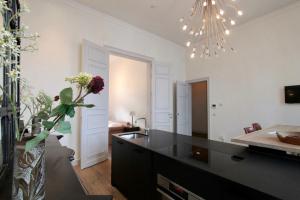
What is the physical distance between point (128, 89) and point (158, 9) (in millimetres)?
3536

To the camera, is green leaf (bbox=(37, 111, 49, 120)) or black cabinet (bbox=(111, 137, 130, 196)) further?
black cabinet (bbox=(111, 137, 130, 196))

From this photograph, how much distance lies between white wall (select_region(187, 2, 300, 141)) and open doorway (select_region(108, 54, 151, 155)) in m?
2.18

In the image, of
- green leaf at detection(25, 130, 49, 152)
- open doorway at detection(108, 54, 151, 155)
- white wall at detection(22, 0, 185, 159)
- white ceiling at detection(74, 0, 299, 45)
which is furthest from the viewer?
open doorway at detection(108, 54, 151, 155)

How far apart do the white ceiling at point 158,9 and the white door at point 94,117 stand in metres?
0.97

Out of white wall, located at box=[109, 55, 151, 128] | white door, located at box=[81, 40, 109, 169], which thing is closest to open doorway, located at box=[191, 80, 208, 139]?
white wall, located at box=[109, 55, 151, 128]

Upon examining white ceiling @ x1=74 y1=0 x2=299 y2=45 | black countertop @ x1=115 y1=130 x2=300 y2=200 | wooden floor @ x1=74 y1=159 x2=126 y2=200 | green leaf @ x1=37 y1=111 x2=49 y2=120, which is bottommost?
wooden floor @ x1=74 y1=159 x2=126 y2=200

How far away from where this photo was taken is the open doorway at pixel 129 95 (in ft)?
17.9

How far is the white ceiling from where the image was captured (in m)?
3.64

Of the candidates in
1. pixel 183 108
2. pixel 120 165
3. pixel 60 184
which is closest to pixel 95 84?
pixel 60 184

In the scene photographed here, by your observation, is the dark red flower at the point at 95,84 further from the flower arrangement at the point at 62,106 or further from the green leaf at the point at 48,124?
the green leaf at the point at 48,124

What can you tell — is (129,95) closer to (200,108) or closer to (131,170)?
(200,108)

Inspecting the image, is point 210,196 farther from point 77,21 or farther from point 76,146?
point 77,21

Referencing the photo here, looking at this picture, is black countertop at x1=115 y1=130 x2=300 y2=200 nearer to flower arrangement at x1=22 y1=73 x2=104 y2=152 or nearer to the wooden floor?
flower arrangement at x1=22 y1=73 x2=104 y2=152

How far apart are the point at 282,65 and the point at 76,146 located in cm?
502
